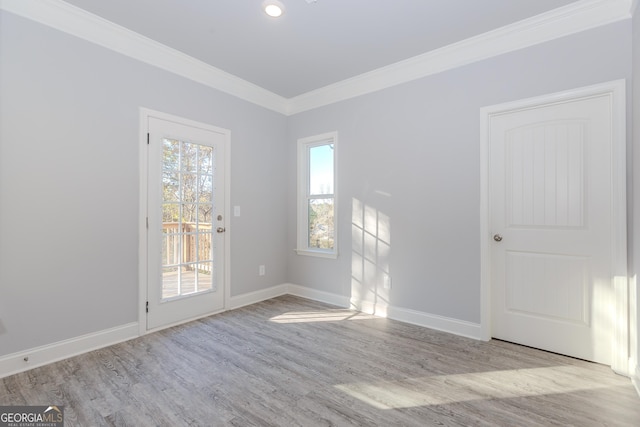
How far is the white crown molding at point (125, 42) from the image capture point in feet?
7.35

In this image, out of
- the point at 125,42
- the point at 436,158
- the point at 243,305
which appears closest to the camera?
the point at 125,42

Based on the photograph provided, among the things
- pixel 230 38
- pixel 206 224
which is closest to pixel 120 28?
pixel 230 38

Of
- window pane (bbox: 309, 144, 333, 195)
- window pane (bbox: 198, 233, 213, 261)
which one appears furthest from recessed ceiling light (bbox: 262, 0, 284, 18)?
window pane (bbox: 198, 233, 213, 261)

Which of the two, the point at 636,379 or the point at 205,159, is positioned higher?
the point at 205,159

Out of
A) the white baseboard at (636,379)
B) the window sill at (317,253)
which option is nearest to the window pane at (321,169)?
the window sill at (317,253)

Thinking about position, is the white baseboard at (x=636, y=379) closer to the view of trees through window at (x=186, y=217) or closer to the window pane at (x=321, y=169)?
the window pane at (x=321, y=169)

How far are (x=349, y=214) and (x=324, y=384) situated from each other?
201 cm

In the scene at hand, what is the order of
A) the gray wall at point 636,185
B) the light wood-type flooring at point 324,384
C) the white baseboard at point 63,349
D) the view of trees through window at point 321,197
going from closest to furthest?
the light wood-type flooring at point 324,384 < the gray wall at point 636,185 < the white baseboard at point 63,349 < the view of trees through window at point 321,197

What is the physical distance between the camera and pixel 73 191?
2.42 meters

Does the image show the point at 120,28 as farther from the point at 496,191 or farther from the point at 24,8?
the point at 496,191

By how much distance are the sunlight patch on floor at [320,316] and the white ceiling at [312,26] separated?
275 cm

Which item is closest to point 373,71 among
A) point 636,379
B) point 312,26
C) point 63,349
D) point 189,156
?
point 312,26

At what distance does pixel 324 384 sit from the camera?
2041 millimetres

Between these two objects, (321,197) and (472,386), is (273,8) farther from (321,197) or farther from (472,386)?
(472,386)
